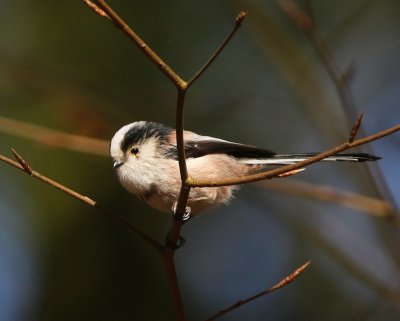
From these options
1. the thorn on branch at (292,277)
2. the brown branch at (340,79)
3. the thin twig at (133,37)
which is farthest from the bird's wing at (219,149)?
the thin twig at (133,37)

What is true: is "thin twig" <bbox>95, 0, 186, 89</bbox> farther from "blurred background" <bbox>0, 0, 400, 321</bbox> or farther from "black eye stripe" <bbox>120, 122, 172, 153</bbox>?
"blurred background" <bbox>0, 0, 400, 321</bbox>

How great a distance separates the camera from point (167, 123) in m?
4.60

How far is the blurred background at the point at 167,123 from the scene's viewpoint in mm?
4512

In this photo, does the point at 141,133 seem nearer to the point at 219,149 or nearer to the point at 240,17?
the point at 219,149

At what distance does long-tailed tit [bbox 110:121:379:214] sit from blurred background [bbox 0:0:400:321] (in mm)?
1158

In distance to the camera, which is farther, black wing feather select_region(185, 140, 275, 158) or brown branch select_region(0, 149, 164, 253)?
black wing feather select_region(185, 140, 275, 158)

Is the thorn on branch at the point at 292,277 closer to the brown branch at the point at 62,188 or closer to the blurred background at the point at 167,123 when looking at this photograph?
the brown branch at the point at 62,188

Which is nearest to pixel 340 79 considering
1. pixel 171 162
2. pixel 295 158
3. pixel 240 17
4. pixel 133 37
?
pixel 295 158

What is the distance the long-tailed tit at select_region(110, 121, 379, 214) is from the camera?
2.87 metres

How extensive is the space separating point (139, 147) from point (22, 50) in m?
2.40

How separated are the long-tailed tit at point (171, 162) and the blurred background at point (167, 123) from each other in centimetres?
116

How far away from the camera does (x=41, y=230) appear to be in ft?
16.3

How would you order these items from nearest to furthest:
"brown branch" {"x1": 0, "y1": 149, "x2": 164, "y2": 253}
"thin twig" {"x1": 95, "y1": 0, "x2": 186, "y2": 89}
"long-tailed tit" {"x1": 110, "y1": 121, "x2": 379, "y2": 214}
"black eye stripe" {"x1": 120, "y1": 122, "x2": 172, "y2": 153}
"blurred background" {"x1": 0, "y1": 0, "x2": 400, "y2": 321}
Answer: "thin twig" {"x1": 95, "y1": 0, "x2": 186, "y2": 89} → "brown branch" {"x1": 0, "y1": 149, "x2": 164, "y2": 253} → "long-tailed tit" {"x1": 110, "y1": 121, "x2": 379, "y2": 214} → "black eye stripe" {"x1": 120, "y1": 122, "x2": 172, "y2": 153} → "blurred background" {"x1": 0, "y1": 0, "x2": 400, "y2": 321}

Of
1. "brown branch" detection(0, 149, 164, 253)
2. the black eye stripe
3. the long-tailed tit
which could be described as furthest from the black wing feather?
"brown branch" detection(0, 149, 164, 253)
